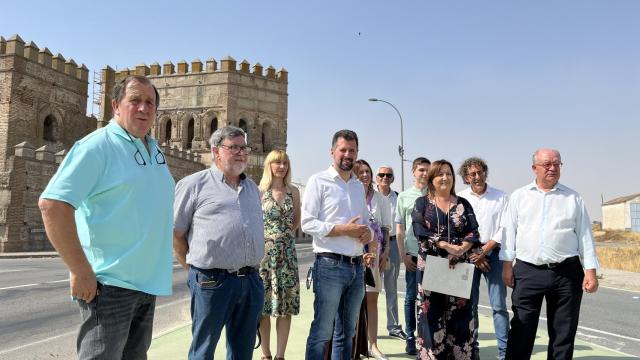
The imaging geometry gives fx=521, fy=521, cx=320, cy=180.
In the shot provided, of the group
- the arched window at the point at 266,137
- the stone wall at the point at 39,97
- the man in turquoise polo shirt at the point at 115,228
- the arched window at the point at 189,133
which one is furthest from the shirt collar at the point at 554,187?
the arched window at the point at 189,133

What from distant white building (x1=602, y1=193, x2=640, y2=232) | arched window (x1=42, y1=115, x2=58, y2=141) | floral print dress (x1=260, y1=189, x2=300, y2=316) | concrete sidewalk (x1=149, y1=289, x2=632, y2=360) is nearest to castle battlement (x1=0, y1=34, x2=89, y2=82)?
arched window (x1=42, y1=115, x2=58, y2=141)

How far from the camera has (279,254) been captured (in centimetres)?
499

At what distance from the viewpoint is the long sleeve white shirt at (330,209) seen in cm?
440

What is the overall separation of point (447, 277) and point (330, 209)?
4.02 feet

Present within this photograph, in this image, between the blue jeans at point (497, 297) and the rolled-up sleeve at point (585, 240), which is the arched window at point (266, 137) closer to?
the blue jeans at point (497, 297)

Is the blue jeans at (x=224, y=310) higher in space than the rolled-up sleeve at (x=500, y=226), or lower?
lower

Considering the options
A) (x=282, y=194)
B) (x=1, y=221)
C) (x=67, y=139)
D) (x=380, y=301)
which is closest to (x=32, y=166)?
(x=1, y=221)

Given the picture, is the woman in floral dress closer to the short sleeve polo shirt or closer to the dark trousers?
the dark trousers

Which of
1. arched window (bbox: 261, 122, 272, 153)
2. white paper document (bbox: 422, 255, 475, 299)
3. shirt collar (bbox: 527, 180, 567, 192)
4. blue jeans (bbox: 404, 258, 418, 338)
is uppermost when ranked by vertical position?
arched window (bbox: 261, 122, 272, 153)

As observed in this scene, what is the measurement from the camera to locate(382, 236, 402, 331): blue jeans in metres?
6.49

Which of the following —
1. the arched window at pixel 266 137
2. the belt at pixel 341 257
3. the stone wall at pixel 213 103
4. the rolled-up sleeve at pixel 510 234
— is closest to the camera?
the belt at pixel 341 257

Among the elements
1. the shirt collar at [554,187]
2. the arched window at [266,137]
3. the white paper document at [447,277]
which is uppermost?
the arched window at [266,137]

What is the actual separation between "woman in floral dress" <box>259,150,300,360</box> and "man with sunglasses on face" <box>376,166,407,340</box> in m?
1.73

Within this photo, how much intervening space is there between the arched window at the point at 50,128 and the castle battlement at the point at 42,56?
3583 mm
